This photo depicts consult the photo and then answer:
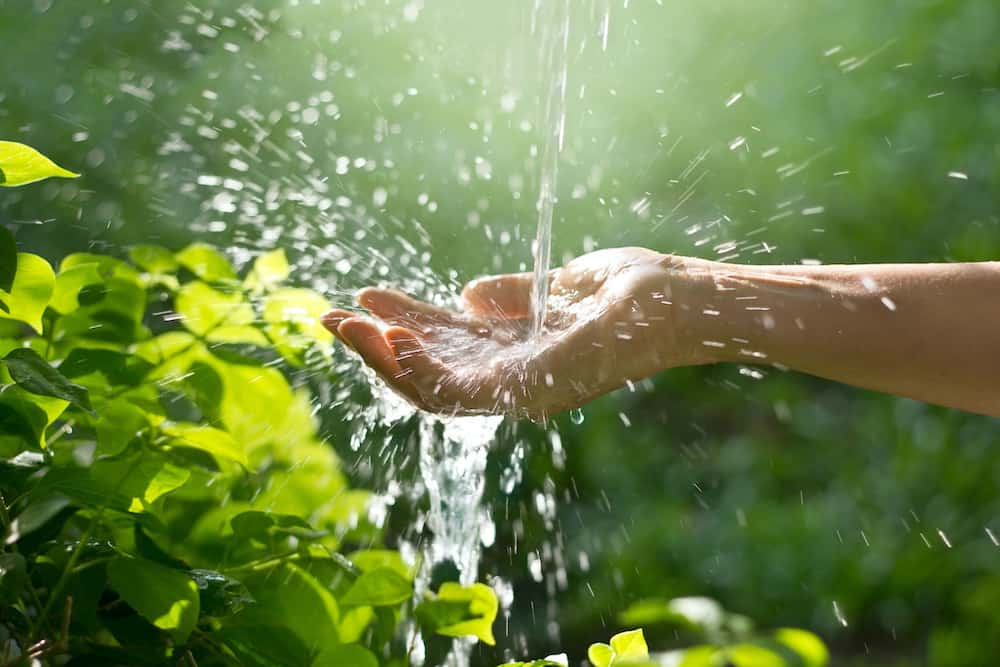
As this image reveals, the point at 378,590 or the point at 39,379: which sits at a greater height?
the point at 39,379

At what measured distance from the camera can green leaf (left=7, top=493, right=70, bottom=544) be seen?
586 millimetres

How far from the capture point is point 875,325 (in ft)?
3.35

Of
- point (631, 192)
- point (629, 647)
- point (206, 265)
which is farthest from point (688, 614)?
point (631, 192)

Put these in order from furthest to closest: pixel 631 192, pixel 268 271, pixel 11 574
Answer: pixel 631 192, pixel 268 271, pixel 11 574

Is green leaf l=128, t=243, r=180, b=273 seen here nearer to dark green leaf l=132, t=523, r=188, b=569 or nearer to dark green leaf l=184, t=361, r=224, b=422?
dark green leaf l=184, t=361, r=224, b=422

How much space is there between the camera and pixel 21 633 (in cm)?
64

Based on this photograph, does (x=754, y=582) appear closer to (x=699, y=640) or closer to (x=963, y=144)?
(x=699, y=640)

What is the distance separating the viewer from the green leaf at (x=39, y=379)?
0.58 metres

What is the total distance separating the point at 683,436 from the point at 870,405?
36 cm

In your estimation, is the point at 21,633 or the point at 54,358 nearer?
the point at 21,633

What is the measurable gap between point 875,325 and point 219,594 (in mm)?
655

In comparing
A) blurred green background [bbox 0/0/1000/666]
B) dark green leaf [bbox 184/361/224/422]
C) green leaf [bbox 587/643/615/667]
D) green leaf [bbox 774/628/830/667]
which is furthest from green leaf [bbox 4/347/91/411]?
blurred green background [bbox 0/0/1000/666]

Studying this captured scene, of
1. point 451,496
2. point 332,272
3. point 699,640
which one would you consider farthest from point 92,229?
point 699,640

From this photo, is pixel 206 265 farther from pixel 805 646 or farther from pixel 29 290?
pixel 805 646
